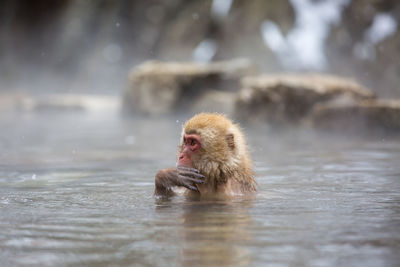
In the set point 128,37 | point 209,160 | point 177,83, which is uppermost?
point 128,37

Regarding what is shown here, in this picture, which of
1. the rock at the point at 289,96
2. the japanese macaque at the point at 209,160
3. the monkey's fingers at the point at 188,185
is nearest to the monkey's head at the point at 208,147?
the japanese macaque at the point at 209,160

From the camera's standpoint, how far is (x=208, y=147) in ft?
12.5

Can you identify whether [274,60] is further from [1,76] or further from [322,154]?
[322,154]

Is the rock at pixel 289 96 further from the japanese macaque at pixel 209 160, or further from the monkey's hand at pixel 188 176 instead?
the monkey's hand at pixel 188 176

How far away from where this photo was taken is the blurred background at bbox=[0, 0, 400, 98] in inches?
741

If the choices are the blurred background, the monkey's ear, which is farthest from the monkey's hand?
the blurred background

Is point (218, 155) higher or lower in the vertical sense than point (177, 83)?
lower

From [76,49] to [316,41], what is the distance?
1040 cm

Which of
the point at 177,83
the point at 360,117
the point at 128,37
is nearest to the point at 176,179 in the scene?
the point at 360,117

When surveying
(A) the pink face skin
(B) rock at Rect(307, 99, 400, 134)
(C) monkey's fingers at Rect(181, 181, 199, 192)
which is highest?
(B) rock at Rect(307, 99, 400, 134)

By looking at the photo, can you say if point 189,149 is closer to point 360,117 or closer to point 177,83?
point 360,117

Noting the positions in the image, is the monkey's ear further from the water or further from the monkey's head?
the water

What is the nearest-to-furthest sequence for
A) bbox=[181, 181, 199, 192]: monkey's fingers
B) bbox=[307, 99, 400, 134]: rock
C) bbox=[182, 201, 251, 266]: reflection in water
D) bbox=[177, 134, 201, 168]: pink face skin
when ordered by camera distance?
bbox=[182, 201, 251, 266]: reflection in water < bbox=[181, 181, 199, 192]: monkey's fingers < bbox=[177, 134, 201, 168]: pink face skin < bbox=[307, 99, 400, 134]: rock

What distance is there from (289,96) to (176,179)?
6.65 meters
